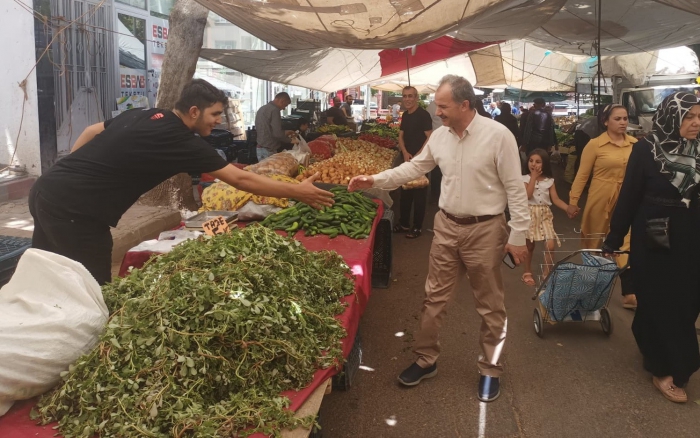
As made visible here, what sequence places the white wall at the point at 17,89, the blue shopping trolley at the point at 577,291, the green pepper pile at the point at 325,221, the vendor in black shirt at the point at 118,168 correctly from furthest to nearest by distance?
the white wall at the point at 17,89, the green pepper pile at the point at 325,221, the blue shopping trolley at the point at 577,291, the vendor in black shirt at the point at 118,168

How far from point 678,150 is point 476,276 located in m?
1.60

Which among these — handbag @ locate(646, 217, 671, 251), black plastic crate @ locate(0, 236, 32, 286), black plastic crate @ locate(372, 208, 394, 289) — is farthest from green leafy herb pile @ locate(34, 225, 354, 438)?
black plastic crate @ locate(372, 208, 394, 289)

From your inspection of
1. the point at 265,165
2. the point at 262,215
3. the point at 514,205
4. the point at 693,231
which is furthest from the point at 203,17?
the point at 693,231

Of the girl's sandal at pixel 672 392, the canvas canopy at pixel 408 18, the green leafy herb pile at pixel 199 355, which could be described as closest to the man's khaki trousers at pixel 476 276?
the girl's sandal at pixel 672 392

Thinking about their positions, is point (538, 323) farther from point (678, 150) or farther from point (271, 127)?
point (271, 127)

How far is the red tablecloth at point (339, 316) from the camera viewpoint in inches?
81.2

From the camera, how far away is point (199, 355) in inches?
87.7

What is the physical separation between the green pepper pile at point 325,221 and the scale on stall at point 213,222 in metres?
0.30

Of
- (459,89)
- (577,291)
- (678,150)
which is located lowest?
(577,291)

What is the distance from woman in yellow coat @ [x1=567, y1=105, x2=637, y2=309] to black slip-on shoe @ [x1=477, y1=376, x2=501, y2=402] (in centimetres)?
228

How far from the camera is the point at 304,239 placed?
4.73 m

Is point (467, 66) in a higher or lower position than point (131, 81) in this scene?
higher

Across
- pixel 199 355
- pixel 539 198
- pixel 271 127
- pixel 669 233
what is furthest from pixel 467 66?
pixel 199 355

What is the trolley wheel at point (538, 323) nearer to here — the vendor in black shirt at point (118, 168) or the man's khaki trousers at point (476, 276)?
the man's khaki trousers at point (476, 276)
